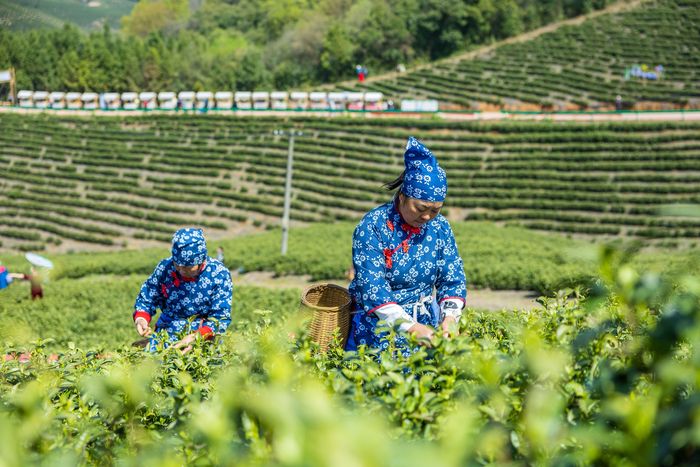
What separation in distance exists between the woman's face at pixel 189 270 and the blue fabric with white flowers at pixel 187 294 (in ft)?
0.21

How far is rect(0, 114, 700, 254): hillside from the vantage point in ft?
93.9

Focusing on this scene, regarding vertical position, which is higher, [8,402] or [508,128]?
[8,402]

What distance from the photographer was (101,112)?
46.2 metres

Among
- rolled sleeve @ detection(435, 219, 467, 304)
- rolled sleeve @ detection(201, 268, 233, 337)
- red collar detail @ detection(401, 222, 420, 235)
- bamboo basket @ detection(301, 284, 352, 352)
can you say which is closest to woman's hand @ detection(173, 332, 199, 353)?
bamboo basket @ detection(301, 284, 352, 352)

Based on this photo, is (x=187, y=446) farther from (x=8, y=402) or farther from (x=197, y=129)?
(x=197, y=129)

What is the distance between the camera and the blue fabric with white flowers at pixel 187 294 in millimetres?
4285

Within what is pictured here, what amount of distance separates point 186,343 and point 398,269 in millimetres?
1105

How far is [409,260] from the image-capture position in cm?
344

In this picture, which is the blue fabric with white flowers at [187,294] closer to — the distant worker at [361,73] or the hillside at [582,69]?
the hillside at [582,69]

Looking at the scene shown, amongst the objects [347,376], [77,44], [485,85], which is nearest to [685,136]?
[485,85]

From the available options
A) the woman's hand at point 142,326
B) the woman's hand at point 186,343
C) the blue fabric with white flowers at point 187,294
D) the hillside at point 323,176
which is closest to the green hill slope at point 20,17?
the blue fabric with white flowers at point 187,294

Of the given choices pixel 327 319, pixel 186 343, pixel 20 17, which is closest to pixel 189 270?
pixel 186 343

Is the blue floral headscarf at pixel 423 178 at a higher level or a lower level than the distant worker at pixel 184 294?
Answer: higher

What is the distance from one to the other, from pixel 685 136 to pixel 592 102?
13309 millimetres
